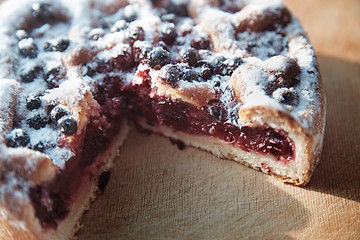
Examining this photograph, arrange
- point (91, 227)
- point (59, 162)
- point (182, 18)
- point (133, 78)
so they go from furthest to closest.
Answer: point (182, 18) < point (133, 78) < point (91, 227) < point (59, 162)

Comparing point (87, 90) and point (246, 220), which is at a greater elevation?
point (87, 90)

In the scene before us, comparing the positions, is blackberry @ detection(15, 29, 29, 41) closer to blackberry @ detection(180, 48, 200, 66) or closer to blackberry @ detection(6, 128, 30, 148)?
blackberry @ detection(6, 128, 30, 148)

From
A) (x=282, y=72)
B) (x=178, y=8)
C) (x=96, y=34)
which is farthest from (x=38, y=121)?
(x=282, y=72)

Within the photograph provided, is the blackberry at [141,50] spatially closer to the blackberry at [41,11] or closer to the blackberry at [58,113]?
the blackberry at [58,113]

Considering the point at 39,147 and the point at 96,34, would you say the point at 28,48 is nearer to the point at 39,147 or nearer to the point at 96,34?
the point at 96,34

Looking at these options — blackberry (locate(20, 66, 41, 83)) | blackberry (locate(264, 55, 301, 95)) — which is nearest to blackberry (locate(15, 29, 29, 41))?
blackberry (locate(20, 66, 41, 83))

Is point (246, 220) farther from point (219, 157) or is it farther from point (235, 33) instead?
point (235, 33)

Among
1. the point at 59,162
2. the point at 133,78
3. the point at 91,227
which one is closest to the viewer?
the point at 59,162

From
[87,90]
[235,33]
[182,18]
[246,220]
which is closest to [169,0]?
[182,18]
